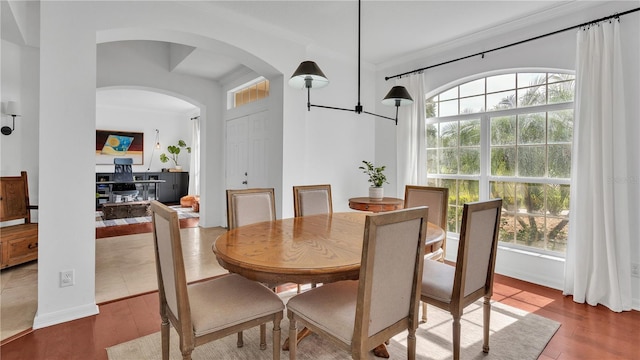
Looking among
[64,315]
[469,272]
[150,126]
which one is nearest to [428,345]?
[469,272]

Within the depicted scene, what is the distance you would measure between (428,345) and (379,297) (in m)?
1.04

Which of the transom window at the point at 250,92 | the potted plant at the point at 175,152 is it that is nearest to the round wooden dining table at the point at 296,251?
the transom window at the point at 250,92

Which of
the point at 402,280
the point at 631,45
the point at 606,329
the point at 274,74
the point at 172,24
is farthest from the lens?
the point at 274,74

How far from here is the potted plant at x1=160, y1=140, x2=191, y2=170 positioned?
30.1 feet

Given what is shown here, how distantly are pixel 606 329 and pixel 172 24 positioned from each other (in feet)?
13.9

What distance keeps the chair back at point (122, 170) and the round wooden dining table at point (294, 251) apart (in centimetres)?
712

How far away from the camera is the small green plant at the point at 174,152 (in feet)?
30.1

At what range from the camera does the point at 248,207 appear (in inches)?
99.3

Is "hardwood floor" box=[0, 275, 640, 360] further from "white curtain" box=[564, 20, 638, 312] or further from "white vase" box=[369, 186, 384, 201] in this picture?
"white vase" box=[369, 186, 384, 201]

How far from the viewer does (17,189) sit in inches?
136

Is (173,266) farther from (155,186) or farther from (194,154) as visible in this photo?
(194,154)

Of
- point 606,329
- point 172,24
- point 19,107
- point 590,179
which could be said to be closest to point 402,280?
point 606,329

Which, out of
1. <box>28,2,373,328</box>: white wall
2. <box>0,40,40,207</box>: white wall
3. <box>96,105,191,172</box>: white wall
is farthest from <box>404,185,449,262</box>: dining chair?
<box>96,105,191,172</box>: white wall

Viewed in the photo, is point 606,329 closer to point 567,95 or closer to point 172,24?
point 567,95
